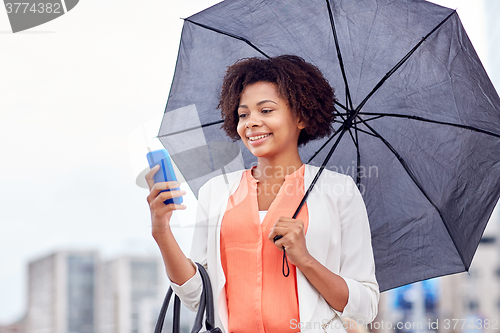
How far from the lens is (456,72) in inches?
85.7

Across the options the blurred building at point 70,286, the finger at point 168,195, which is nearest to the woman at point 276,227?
the finger at point 168,195

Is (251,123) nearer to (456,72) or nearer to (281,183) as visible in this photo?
(281,183)

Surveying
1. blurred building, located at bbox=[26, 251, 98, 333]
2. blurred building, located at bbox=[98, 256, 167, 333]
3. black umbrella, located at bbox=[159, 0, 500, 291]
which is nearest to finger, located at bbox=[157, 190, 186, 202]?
black umbrella, located at bbox=[159, 0, 500, 291]

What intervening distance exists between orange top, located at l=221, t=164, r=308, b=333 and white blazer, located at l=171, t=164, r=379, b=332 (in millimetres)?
33

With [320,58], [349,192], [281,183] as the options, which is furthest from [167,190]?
[320,58]

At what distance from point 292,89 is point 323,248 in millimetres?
663

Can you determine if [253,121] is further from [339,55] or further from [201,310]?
[201,310]

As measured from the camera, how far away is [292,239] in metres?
1.68

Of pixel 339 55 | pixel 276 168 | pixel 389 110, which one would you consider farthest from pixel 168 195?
pixel 389 110

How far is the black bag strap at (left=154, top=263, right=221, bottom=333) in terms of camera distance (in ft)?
5.42

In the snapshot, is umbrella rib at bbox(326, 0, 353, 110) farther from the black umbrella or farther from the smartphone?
the smartphone

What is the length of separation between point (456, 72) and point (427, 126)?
276 mm

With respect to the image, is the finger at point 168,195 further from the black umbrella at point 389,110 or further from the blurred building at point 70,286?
the blurred building at point 70,286

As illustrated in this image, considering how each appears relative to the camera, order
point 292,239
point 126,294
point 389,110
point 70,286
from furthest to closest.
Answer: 1. point 126,294
2. point 70,286
3. point 389,110
4. point 292,239
